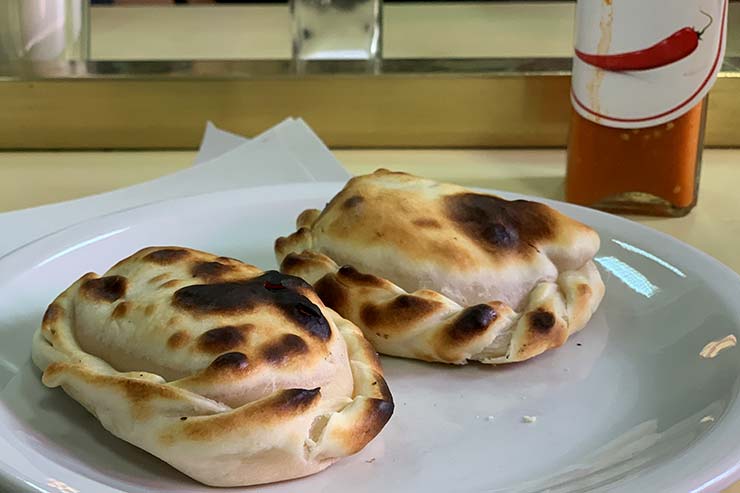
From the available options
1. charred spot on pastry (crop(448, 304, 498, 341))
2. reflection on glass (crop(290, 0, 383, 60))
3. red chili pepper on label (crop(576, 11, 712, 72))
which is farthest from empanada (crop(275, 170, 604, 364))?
reflection on glass (crop(290, 0, 383, 60))

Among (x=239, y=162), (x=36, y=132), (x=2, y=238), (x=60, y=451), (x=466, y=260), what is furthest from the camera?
(x=36, y=132)

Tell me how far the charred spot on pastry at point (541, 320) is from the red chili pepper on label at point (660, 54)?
32cm

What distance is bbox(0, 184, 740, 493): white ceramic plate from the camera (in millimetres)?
539

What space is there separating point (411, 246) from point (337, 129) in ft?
1.67

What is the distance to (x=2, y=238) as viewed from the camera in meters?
0.90

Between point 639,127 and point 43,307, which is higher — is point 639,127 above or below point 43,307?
above

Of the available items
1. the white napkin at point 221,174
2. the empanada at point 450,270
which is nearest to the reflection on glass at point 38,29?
the white napkin at point 221,174

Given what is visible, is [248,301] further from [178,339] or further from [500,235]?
[500,235]

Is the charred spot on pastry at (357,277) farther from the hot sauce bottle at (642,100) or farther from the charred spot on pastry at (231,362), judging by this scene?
the hot sauce bottle at (642,100)

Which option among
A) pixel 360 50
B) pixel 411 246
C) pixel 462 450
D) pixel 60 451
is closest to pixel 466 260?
pixel 411 246

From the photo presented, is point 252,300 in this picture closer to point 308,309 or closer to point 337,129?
point 308,309

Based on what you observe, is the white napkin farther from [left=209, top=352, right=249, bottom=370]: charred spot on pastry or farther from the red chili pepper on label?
[left=209, top=352, right=249, bottom=370]: charred spot on pastry

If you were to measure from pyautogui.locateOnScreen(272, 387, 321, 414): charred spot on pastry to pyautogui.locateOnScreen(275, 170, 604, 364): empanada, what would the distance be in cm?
14

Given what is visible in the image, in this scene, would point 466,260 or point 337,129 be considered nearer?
point 466,260
